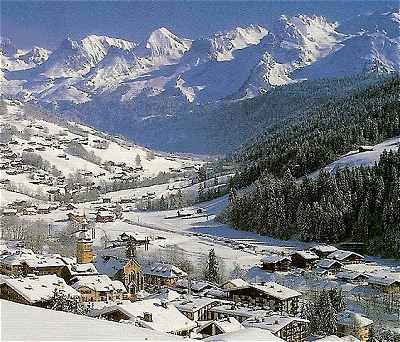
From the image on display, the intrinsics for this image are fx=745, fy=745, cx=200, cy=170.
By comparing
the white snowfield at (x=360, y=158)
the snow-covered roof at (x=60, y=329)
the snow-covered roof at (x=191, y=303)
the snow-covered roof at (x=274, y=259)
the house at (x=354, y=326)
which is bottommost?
the house at (x=354, y=326)

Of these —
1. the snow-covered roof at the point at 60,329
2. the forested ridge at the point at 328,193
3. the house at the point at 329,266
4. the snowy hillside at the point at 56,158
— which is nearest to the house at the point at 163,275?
the house at the point at 329,266

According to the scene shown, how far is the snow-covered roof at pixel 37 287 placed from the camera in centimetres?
3077

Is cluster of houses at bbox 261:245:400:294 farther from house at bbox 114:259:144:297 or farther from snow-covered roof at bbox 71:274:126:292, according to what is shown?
snow-covered roof at bbox 71:274:126:292

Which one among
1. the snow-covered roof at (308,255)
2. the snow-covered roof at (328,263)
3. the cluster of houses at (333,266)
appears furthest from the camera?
the snow-covered roof at (308,255)

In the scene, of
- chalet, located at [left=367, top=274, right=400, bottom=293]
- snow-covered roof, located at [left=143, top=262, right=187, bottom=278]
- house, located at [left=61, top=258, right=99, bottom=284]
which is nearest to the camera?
house, located at [left=61, top=258, right=99, bottom=284]

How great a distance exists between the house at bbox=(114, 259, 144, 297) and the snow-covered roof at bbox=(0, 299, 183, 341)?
33.9 meters

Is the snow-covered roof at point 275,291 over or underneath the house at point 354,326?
over

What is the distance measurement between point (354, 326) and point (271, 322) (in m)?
4.33

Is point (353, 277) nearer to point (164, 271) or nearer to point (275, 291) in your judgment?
point (275, 291)

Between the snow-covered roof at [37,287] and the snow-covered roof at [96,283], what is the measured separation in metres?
3.29

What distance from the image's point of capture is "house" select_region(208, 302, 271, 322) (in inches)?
1221

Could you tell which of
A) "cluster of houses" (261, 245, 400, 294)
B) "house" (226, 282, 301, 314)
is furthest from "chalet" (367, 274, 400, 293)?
"house" (226, 282, 301, 314)

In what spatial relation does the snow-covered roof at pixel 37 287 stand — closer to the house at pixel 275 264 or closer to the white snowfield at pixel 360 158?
the house at pixel 275 264

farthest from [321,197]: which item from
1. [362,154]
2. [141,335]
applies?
[141,335]
